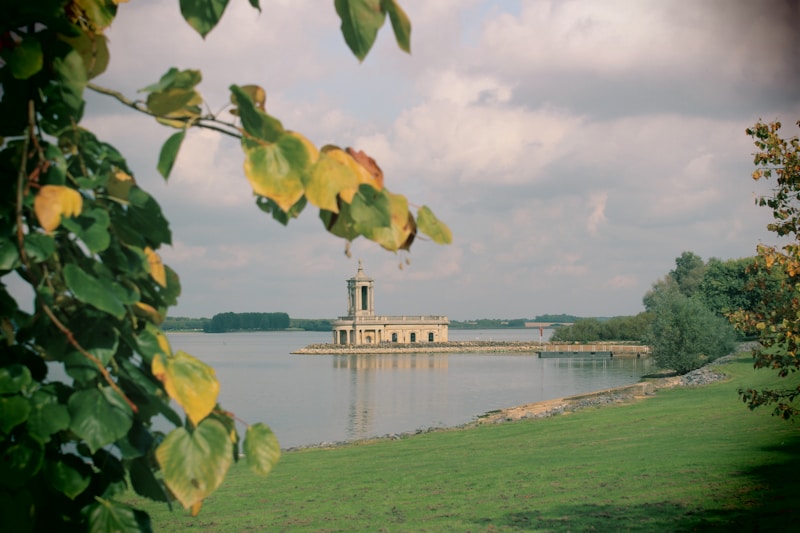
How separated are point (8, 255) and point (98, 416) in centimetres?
32

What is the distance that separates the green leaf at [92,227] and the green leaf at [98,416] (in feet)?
0.85

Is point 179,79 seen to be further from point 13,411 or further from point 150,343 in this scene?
point 13,411

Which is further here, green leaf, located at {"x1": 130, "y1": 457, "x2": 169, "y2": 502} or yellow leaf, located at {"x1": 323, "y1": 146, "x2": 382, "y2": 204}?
green leaf, located at {"x1": 130, "y1": 457, "x2": 169, "y2": 502}

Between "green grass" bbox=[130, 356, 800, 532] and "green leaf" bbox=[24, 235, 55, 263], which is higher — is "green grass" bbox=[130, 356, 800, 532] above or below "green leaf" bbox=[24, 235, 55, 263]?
below

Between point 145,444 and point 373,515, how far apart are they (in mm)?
11340

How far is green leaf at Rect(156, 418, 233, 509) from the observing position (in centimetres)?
129

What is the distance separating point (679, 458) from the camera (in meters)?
15.7

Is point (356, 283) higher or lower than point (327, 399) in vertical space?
higher

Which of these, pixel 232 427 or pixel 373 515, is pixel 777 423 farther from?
pixel 232 427

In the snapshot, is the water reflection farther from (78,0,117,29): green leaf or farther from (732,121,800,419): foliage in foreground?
(78,0,117,29): green leaf

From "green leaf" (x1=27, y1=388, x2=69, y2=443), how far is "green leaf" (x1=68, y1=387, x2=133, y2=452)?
0.08 ft

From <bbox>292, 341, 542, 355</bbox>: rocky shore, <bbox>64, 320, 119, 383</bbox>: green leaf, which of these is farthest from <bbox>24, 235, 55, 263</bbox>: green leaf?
<bbox>292, 341, 542, 355</bbox>: rocky shore

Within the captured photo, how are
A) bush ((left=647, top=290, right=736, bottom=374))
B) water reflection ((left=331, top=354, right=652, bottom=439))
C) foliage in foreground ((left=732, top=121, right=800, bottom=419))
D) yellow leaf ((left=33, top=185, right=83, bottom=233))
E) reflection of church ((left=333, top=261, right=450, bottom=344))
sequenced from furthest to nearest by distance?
reflection of church ((left=333, top=261, right=450, bottom=344)) < bush ((left=647, top=290, right=736, bottom=374)) < water reflection ((left=331, top=354, right=652, bottom=439)) < foliage in foreground ((left=732, top=121, right=800, bottom=419)) < yellow leaf ((left=33, top=185, right=83, bottom=233))

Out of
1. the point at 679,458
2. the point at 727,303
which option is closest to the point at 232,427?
the point at 679,458
